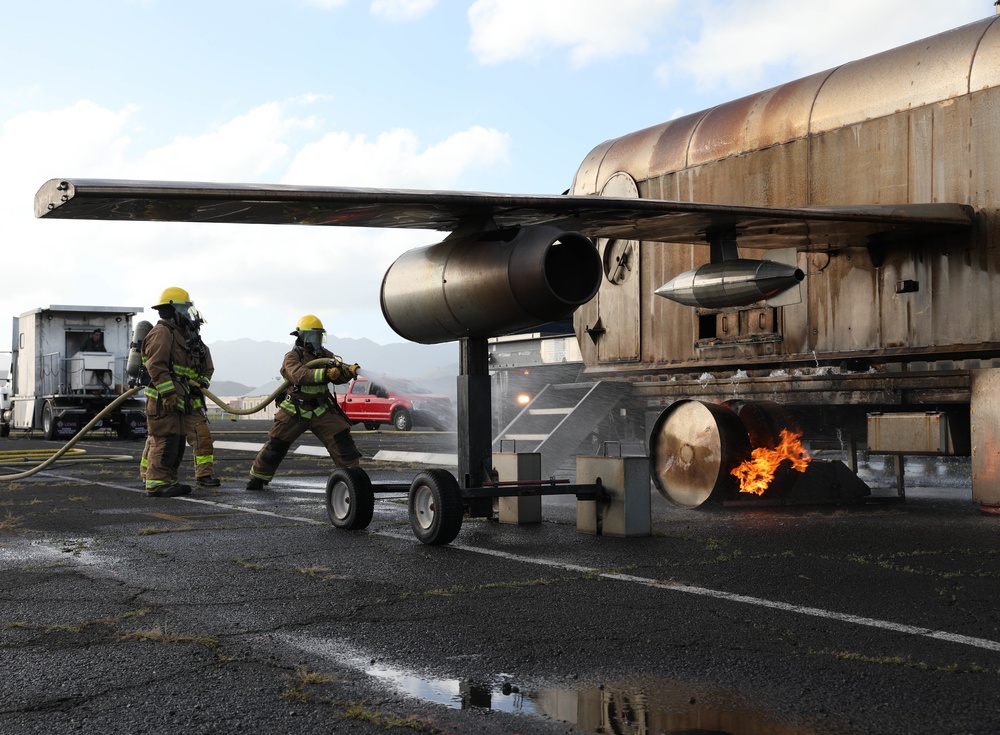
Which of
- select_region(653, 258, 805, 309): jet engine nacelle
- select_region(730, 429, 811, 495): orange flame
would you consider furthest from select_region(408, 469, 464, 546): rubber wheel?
select_region(730, 429, 811, 495): orange flame

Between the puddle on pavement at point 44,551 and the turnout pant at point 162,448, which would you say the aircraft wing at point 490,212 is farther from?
the turnout pant at point 162,448

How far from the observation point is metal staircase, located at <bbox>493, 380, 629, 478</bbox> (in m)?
11.2

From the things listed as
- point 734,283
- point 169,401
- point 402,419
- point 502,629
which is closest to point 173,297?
point 169,401

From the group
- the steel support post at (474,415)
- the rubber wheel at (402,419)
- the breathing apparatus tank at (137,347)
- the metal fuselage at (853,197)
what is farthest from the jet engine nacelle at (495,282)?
the rubber wheel at (402,419)

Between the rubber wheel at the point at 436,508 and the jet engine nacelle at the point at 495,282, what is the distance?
1.17m

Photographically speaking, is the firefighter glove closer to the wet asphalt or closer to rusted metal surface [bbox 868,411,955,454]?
the wet asphalt

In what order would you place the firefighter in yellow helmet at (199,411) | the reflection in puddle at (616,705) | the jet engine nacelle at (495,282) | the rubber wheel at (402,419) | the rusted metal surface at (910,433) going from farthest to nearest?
the rubber wheel at (402,419) → the firefighter in yellow helmet at (199,411) → the rusted metal surface at (910,433) → the jet engine nacelle at (495,282) → the reflection in puddle at (616,705)

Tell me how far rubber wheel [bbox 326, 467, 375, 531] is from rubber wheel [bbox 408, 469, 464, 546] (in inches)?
25.1

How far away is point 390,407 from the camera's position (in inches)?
1310

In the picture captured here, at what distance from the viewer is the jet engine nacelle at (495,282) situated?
7.07m

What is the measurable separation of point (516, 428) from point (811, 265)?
156 inches

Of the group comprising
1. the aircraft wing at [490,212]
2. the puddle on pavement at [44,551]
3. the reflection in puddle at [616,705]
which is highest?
the aircraft wing at [490,212]

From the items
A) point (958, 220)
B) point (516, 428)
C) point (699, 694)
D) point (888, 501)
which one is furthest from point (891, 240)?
point (699, 694)

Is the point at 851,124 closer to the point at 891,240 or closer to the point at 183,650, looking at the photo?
the point at 891,240
